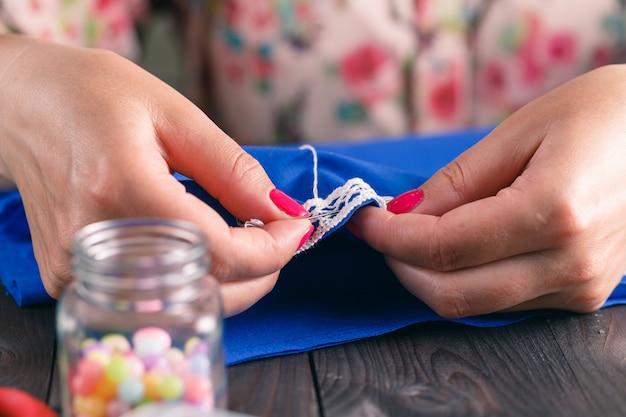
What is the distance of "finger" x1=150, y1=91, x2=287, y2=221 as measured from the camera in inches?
23.5

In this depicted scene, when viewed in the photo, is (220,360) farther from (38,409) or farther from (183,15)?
(183,15)

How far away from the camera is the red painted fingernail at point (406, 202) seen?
663 millimetres

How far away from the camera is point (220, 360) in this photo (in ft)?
1.62

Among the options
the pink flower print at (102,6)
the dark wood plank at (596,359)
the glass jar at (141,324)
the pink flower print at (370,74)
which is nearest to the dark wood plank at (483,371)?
the dark wood plank at (596,359)

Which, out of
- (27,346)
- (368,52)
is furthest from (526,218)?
(368,52)

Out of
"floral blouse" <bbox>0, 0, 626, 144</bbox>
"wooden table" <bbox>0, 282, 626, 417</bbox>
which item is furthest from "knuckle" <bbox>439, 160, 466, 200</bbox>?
"floral blouse" <bbox>0, 0, 626, 144</bbox>

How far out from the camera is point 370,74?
119cm

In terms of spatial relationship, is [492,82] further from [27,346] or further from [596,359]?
[27,346]

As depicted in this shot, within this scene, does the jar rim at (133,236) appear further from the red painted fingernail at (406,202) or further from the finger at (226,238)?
the red painted fingernail at (406,202)

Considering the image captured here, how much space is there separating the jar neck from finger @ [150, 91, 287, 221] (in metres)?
0.12

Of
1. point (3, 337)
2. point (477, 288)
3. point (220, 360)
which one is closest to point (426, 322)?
point (477, 288)

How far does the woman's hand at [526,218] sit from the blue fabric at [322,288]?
1.3 inches

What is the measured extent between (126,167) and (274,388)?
18 centimetres

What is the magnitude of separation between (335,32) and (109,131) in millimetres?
639
